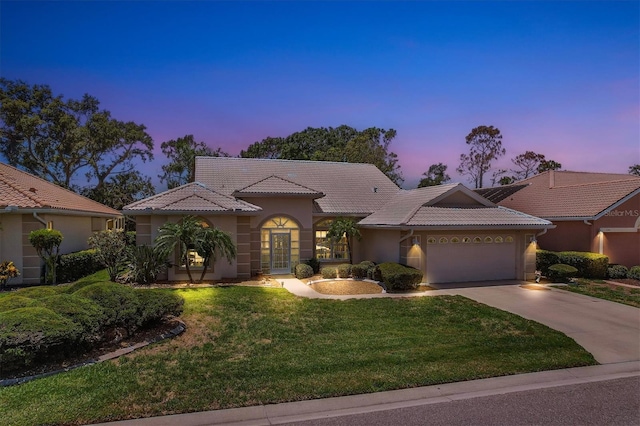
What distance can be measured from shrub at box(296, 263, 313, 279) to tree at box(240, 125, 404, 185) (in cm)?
2205

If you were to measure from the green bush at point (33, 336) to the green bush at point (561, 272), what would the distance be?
59.8 feet

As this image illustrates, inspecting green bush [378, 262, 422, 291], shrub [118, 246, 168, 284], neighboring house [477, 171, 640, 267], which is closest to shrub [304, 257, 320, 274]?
green bush [378, 262, 422, 291]

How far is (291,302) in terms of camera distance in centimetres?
1285

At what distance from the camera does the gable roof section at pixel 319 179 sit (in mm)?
21406

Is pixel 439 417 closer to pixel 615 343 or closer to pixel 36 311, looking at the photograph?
pixel 615 343

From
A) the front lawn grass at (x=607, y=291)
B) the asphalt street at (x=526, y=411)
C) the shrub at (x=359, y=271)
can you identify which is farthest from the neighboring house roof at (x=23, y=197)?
the front lawn grass at (x=607, y=291)

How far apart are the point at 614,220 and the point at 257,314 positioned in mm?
19181

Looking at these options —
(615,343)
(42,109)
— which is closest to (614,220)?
(615,343)

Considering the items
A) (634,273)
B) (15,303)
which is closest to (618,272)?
(634,273)

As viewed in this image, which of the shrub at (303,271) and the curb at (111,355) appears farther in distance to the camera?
the shrub at (303,271)

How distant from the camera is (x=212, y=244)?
15242 millimetres

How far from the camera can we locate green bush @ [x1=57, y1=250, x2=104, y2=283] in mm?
16203

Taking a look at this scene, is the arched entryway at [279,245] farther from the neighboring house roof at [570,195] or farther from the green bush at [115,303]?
the neighboring house roof at [570,195]

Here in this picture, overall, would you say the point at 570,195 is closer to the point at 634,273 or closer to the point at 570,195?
the point at 570,195
